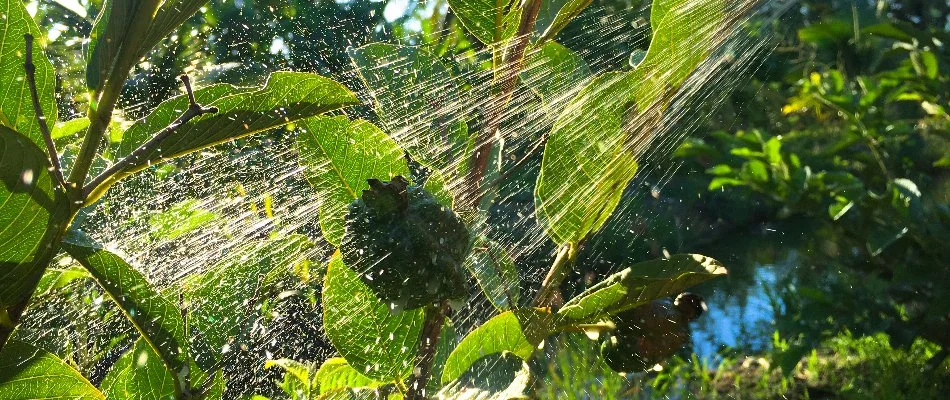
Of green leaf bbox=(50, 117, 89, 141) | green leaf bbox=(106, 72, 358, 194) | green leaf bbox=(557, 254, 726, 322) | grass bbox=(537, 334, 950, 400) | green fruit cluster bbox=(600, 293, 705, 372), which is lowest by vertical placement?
grass bbox=(537, 334, 950, 400)

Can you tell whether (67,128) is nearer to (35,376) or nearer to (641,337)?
(35,376)

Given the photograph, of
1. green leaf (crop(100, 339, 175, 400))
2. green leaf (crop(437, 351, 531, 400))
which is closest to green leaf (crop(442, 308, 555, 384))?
green leaf (crop(437, 351, 531, 400))

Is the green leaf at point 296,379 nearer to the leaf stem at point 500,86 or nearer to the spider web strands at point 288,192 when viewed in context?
the spider web strands at point 288,192

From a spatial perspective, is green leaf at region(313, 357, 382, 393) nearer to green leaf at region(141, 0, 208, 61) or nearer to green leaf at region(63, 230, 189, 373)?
green leaf at region(63, 230, 189, 373)

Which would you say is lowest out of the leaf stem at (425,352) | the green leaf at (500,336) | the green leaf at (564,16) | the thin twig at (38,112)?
the green leaf at (500,336)

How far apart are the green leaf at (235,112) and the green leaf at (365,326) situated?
6 centimetres

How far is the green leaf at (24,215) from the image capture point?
19cm

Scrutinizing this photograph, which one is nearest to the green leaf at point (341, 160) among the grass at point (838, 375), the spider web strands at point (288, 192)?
the spider web strands at point (288, 192)

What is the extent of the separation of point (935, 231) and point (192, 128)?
170 cm

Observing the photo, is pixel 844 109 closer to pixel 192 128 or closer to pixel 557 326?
pixel 557 326

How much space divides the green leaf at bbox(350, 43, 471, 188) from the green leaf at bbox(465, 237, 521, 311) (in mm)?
37

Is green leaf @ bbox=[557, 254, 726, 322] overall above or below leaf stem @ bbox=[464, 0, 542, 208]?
below

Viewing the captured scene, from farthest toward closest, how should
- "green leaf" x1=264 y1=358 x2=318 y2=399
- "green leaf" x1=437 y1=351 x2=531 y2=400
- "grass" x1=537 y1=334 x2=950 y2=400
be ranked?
"grass" x1=537 y1=334 x2=950 y2=400
"green leaf" x1=264 y1=358 x2=318 y2=399
"green leaf" x1=437 y1=351 x2=531 y2=400

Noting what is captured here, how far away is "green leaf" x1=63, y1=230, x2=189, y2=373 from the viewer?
268mm
